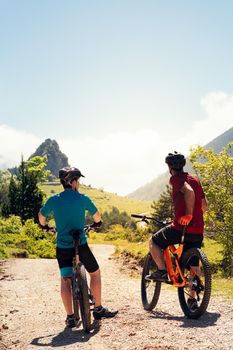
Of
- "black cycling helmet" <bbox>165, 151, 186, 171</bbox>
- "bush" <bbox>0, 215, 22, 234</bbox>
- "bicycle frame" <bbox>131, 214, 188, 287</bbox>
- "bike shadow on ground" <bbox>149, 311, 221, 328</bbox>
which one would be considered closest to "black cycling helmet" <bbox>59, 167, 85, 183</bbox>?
"black cycling helmet" <bbox>165, 151, 186, 171</bbox>

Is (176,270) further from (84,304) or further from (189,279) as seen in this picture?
(84,304)

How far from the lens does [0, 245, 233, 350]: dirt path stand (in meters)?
5.64

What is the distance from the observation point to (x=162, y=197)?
56.2 m

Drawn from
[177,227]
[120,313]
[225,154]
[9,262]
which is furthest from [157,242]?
[225,154]

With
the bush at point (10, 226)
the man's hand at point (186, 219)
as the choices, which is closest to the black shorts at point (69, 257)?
the man's hand at point (186, 219)

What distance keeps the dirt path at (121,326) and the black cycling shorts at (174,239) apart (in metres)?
1.17

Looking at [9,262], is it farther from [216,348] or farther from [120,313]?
[216,348]

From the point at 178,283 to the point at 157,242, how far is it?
0.84 metres

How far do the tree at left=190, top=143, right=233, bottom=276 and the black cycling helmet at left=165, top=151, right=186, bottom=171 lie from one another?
2040 centimetres

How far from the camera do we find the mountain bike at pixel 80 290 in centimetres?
646

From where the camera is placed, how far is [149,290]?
27.4 ft

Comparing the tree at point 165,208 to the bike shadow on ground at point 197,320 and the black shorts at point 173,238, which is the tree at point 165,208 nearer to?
the black shorts at point 173,238

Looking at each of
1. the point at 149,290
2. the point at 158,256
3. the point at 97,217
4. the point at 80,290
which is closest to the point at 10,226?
the point at 149,290

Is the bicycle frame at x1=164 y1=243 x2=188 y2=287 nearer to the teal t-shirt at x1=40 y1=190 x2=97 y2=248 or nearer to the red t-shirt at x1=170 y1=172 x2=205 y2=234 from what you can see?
the red t-shirt at x1=170 y1=172 x2=205 y2=234
